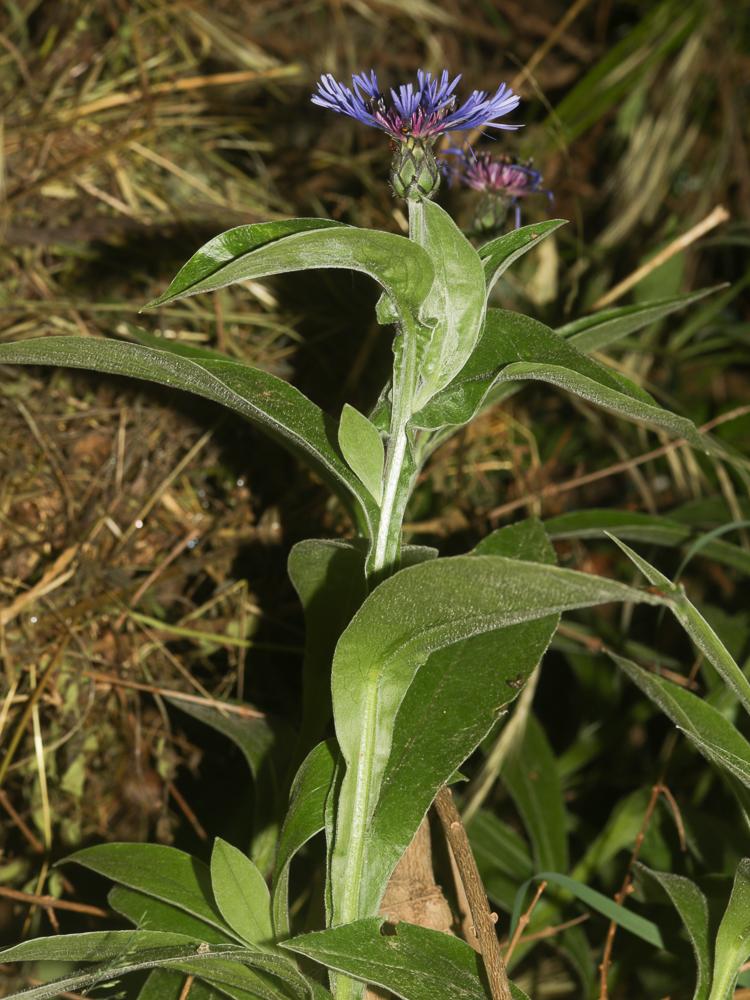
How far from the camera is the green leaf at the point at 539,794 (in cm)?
87

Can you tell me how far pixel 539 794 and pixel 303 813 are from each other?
0.40 meters

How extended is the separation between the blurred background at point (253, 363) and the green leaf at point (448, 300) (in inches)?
13.1

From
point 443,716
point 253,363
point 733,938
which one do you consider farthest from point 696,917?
point 253,363

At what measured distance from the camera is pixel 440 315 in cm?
53

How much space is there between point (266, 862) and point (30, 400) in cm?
47

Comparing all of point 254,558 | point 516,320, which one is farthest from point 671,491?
point 516,320

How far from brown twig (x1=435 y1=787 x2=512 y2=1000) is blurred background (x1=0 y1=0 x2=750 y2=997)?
0.25m

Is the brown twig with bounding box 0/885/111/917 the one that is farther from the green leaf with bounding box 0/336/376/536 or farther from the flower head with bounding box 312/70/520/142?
the flower head with bounding box 312/70/520/142

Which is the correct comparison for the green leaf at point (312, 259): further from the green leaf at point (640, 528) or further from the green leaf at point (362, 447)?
the green leaf at point (640, 528)

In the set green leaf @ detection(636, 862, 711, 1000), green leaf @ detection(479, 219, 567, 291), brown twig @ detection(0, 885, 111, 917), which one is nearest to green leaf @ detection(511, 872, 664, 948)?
green leaf @ detection(636, 862, 711, 1000)

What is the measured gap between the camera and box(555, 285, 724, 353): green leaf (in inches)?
27.7

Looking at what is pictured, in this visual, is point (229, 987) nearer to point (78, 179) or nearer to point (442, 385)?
point (442, 385)

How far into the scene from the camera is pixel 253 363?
986mm

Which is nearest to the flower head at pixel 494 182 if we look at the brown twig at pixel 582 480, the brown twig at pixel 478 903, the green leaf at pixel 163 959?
the brown twig at pixel 582 480
